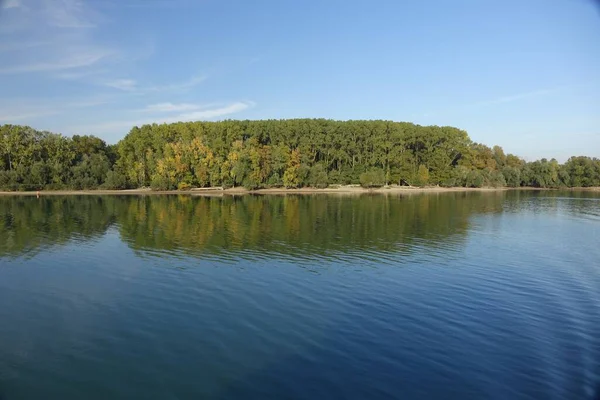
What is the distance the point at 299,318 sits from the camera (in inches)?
579

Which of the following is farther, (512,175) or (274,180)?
(512,175)

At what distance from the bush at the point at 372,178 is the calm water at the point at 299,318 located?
67.1 metres

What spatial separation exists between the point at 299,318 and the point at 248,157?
256 feet

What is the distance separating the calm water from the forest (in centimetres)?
6184

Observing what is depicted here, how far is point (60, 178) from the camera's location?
89.1 m

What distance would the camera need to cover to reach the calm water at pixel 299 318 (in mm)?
10586

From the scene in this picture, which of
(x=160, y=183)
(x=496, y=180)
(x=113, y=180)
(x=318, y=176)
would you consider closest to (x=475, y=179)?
(x=496, y=180)

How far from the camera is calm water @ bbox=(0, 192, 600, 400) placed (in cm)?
1059

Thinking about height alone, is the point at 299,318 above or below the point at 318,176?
below

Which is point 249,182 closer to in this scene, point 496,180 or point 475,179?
point 475,179

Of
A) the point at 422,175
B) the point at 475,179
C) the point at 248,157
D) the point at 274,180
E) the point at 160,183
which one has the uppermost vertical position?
the point at 248,157

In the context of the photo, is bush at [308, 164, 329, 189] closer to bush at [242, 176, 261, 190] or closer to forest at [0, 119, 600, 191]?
forest at [0, 119, 600, 191]

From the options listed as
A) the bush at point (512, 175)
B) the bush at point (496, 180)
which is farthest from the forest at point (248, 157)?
the bush at point (512, 175)

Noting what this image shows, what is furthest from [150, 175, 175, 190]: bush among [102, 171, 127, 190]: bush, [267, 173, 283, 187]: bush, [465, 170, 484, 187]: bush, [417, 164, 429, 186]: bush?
[465, 170, 484, 187]: bush
